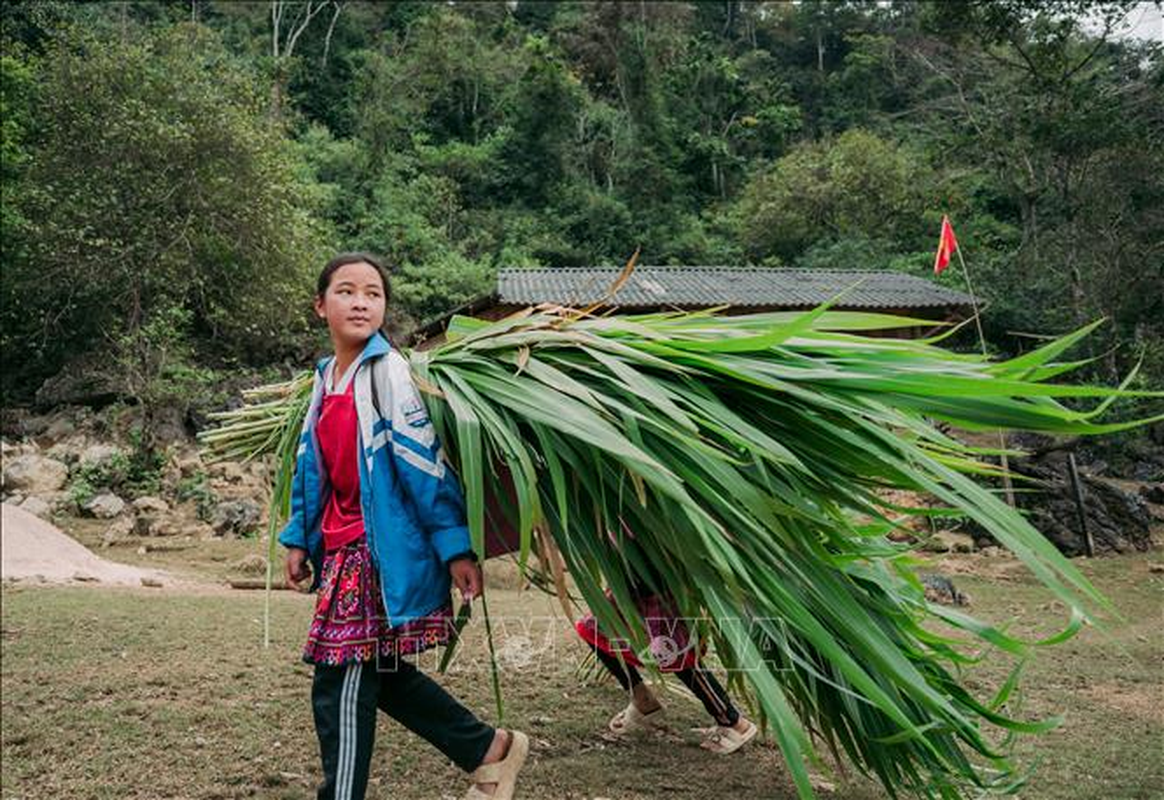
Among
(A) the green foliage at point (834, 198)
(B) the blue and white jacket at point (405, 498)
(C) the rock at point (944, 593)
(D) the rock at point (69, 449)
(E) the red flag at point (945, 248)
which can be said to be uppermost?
(A) the green foliage at point (834, 198)

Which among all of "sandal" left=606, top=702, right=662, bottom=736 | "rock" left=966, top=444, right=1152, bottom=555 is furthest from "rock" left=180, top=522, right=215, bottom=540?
"sandal" left=606, top=702, right=662, bottom=736

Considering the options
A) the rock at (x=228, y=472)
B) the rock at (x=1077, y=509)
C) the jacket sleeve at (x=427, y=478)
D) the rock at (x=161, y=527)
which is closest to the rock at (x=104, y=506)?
the rock at (x=161, y=527)

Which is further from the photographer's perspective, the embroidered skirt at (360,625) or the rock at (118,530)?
the rock at (118,530)

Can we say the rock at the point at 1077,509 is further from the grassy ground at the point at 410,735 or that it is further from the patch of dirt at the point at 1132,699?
the patch of dirt at the point at 1132,699

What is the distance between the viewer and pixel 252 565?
809 centimetres

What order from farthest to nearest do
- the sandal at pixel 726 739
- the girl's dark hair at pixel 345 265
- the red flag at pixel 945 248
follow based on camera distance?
the red flag at pixel 945 248, the sandal at pixel 726 739, the girl's dark hair at pixel 345 265

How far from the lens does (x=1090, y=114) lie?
117 inches

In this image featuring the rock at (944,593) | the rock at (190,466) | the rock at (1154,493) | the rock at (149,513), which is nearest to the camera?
the rock at (1154,493)

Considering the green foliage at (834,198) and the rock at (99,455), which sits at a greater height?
the green foliage at (834,198)

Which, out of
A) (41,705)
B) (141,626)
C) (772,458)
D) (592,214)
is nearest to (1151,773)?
(772,458)

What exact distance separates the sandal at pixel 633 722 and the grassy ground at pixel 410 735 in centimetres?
5

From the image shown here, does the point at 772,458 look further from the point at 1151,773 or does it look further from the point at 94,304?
the point at 94,304

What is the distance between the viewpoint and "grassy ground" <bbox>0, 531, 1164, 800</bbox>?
7.73ft

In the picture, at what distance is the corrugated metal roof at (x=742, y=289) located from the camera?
3023 millimetres
